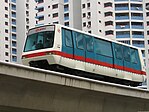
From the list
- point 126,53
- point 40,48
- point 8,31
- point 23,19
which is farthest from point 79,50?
point 23,19

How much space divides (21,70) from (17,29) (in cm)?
7933

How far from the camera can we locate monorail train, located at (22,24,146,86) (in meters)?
14.2

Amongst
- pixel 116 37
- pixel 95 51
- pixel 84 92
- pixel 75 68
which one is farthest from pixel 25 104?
pixel 116 37

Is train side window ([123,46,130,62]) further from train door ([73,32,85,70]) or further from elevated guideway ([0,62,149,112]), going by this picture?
train door ([73,32,85,70])

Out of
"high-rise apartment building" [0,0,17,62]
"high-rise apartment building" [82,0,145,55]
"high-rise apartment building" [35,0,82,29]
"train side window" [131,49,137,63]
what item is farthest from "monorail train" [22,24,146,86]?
"high-rise apartment building" [0,0,17,62]

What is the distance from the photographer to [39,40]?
15.1m

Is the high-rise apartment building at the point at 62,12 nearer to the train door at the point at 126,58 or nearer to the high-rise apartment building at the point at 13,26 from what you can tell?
the high-rise apartment building at the point at 13,26

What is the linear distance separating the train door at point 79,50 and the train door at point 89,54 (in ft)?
0.93

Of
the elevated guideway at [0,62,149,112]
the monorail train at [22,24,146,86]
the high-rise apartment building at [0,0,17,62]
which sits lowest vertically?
the elevated guideway at [0,62,149,112]

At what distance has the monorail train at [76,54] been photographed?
1424cm

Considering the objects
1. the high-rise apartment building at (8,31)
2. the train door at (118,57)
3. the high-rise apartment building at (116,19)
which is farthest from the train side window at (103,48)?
the high-rise apartment building at (8,31)

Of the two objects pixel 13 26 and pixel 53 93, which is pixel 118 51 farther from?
pixel 13 26

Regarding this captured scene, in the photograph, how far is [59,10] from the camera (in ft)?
256

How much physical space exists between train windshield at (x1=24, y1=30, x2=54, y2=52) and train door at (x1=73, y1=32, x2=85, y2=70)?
1179 millimetres
